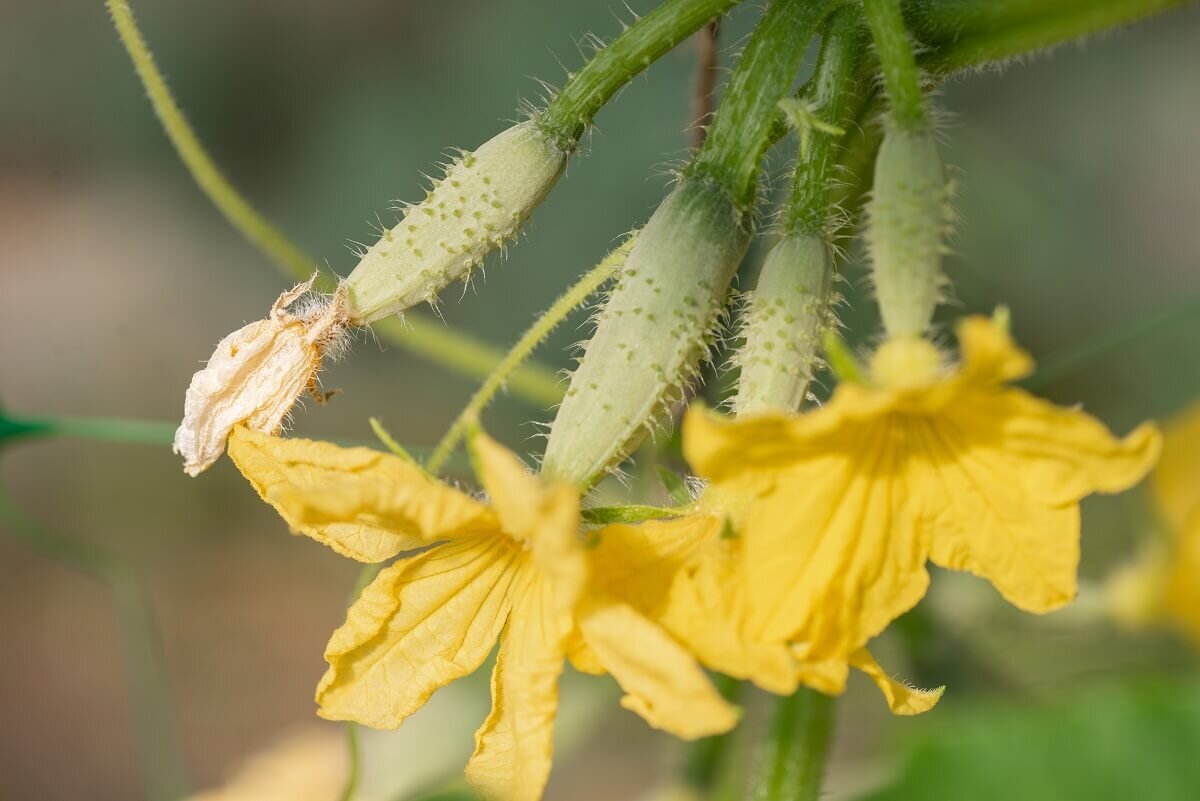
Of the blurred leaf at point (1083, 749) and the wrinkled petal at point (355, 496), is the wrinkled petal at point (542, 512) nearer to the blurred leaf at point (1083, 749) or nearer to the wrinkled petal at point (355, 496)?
the wrinkled petal at point (355, 496)

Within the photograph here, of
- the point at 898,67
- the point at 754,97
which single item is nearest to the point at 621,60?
the point at 754,97

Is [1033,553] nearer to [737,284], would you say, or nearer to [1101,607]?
[737,284]

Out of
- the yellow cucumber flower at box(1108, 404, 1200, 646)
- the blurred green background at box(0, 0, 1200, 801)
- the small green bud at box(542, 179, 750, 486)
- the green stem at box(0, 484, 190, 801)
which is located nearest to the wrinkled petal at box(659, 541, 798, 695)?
the small green bud at box(542, 179, 750, 486)

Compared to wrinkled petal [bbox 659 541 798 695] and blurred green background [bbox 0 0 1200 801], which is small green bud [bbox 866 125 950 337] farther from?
blurred green background [bbox 0 0 1200 801]

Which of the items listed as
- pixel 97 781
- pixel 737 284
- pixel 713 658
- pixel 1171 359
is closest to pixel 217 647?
pixel 97 781

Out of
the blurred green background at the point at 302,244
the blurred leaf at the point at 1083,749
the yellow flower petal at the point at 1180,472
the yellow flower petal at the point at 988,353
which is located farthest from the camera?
the blurred green background at the point at 302,244

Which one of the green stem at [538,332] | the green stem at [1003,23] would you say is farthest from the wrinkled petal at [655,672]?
the green stem at [1003,23]
